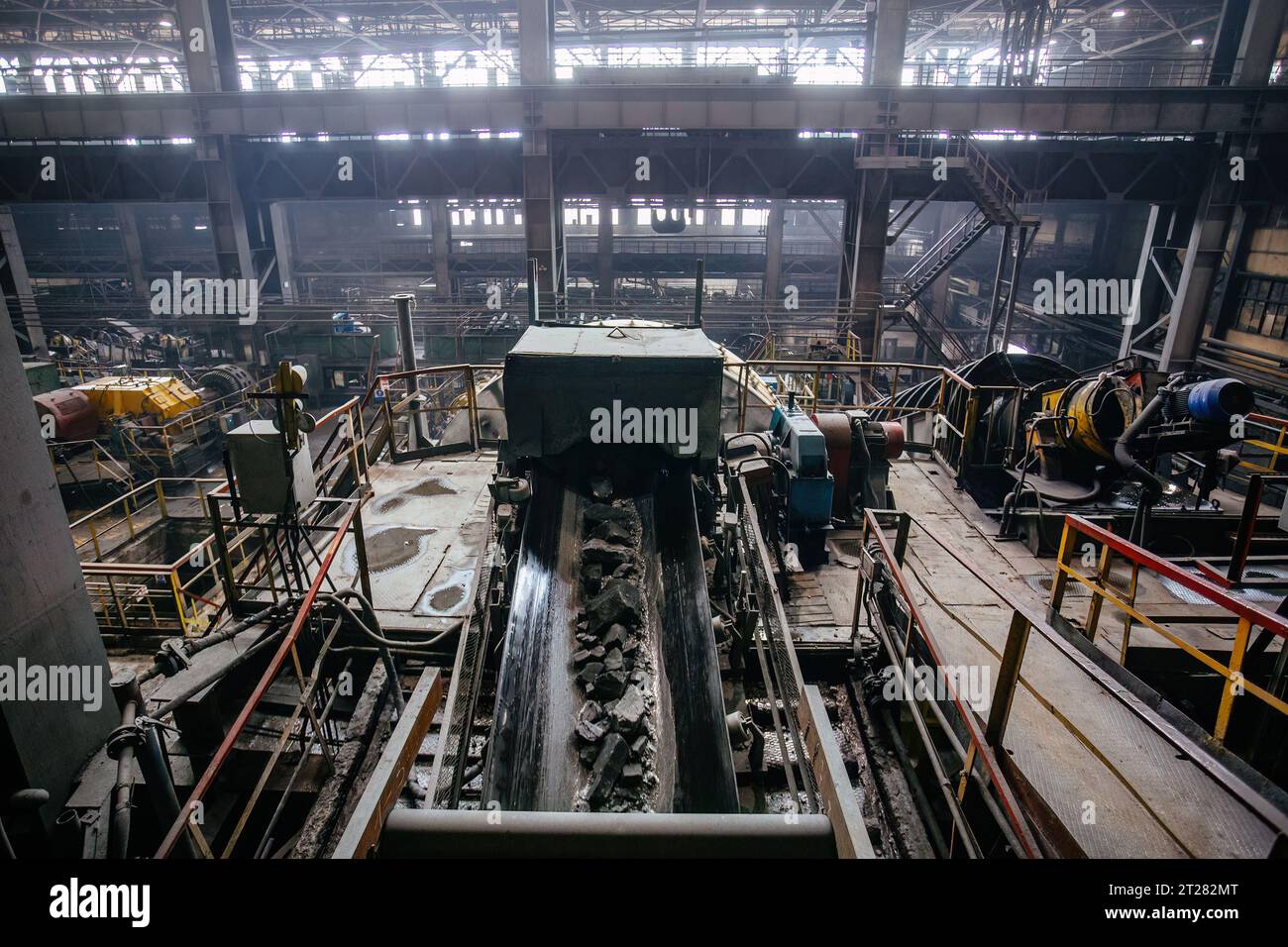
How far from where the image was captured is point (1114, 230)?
24.1m

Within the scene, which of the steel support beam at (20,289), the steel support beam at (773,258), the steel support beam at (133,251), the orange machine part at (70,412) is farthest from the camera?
the steel support beam at (133,251)

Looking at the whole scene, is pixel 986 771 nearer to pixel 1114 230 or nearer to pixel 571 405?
pixel 571 405

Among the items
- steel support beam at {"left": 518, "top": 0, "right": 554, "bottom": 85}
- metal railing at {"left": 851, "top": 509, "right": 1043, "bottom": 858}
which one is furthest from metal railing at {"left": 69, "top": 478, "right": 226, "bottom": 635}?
steel support beam at {"left": 518, "top": 0, "right": 554, "bottom": 85}

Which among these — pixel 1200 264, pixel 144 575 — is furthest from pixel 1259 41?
pixel 144 575

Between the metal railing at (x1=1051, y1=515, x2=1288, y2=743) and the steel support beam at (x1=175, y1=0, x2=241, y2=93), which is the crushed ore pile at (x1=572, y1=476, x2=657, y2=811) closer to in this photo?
the metal railing at (x1=1051, y1=515, x2=1288, y2=743)

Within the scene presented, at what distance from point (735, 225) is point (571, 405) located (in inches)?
1417

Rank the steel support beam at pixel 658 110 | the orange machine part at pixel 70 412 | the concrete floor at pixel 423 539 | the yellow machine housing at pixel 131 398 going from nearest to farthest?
the concrete floor at pixel 423 539, the orange machine part at pixel 70 412, the steel support beam at pixel 658 110, the yellow machine housing at pixel 131 398

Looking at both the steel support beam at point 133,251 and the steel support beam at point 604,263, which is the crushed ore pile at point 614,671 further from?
the steel support beam at point 133,251

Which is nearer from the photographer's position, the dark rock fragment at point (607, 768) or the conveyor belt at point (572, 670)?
the dark rock fragment at point (607, 768)

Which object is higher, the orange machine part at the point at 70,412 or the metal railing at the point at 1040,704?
the metal railing at the point at 1040,704

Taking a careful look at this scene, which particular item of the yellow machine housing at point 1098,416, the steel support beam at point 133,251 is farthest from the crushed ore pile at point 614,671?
the steel support beam at point 133,251

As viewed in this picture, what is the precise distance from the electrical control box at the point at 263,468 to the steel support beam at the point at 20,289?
21908 mm

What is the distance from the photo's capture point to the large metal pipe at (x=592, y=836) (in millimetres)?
2162

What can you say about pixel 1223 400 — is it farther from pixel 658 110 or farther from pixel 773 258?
pixel 773 258
